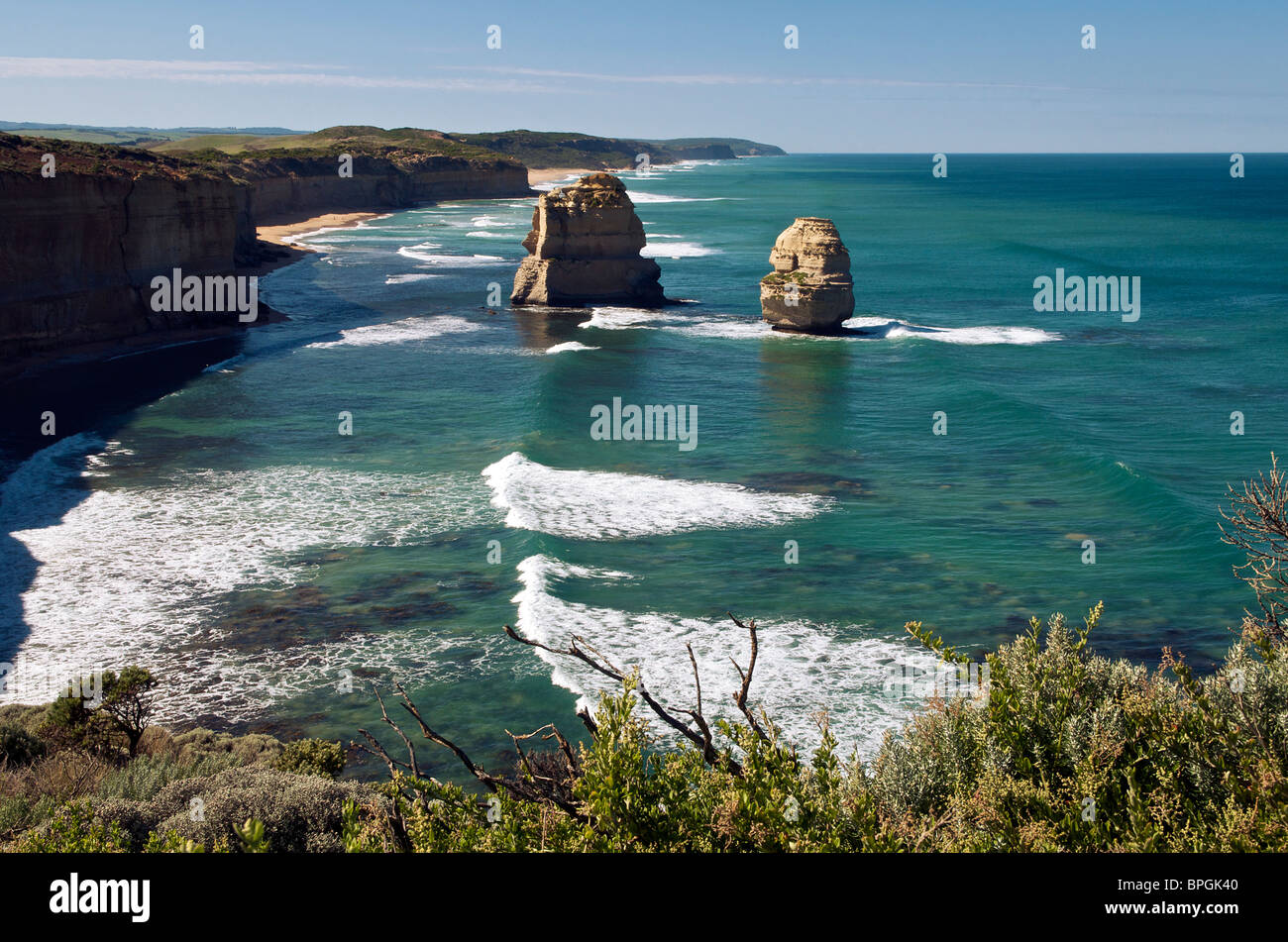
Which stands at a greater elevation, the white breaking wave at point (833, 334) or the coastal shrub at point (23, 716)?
the white breaking wave at point (833, 334)

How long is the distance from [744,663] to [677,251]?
243 ft

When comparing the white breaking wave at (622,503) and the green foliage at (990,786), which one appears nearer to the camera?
the green foliage at (990,786)

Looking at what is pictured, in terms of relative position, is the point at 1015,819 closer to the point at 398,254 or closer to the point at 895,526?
the point at 895,526

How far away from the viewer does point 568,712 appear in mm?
18234

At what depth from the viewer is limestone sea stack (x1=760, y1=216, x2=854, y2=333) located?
50.2m

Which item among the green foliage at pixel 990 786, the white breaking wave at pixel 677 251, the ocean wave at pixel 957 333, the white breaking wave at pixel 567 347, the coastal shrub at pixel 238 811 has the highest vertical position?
the white breaking wave at pixel 677 251

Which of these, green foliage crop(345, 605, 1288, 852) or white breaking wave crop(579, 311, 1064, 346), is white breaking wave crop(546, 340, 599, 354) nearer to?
white breaking wave crop(579, 311, 1064, 346)

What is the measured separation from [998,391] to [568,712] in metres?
28.5

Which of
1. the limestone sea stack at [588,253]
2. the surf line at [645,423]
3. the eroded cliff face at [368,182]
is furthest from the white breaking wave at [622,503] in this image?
the eroded cliff face at [368,182]

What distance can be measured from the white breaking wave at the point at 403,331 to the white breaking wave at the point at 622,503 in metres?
23.9

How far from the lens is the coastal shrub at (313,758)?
1475 cm

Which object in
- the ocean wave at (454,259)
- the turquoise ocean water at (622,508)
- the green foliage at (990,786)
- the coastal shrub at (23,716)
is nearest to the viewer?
the green foliage at (990,786)

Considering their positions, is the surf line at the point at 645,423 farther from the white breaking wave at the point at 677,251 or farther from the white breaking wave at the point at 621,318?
the white breaking wave at the point at 677,251

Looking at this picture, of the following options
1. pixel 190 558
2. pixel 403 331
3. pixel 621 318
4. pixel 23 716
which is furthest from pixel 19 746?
pixel 621 318
